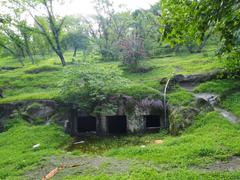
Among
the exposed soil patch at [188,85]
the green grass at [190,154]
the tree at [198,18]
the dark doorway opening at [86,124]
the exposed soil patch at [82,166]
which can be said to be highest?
the tree at [198,18]

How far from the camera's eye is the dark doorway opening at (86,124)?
21.0 metres

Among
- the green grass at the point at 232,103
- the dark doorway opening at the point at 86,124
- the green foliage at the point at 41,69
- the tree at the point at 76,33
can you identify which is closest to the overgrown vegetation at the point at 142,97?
the green grass at the point at 232,103

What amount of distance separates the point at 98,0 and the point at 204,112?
28018mm

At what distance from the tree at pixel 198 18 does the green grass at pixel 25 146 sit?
876cm

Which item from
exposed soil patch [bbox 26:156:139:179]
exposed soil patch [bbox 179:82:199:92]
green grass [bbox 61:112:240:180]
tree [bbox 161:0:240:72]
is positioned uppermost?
tree [bbox 161:0:240:72]

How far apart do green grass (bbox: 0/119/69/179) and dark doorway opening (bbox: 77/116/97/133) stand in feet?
12.7

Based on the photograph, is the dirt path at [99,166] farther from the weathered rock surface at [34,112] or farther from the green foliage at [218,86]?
the green foliage at [218,86]

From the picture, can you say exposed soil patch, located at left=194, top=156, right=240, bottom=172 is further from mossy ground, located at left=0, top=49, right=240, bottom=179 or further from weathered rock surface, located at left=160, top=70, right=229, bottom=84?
weathered rock surface, located at left=160, top=70, right=229, bottom=84

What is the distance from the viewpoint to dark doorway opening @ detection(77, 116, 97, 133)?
21016mm

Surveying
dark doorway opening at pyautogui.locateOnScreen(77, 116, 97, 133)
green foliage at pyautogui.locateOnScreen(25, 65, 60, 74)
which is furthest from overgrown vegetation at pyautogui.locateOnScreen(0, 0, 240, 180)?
green foliage at pyautogui.locateOnScreen(25, 65, 60, 74)

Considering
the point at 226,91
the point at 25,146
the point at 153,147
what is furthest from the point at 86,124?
the point at 226,91

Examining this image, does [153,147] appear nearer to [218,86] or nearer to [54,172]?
[54,172]

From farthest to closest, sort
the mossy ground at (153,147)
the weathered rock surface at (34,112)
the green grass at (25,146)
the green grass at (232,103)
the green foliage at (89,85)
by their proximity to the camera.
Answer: the weathered rock surface at (34,112) < the green foliage at (89,85) < the green grass at (232,103) < the green grass at (25,146) < the mossy ground at (153,147)

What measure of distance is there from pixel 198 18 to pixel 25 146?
12.3 meters
